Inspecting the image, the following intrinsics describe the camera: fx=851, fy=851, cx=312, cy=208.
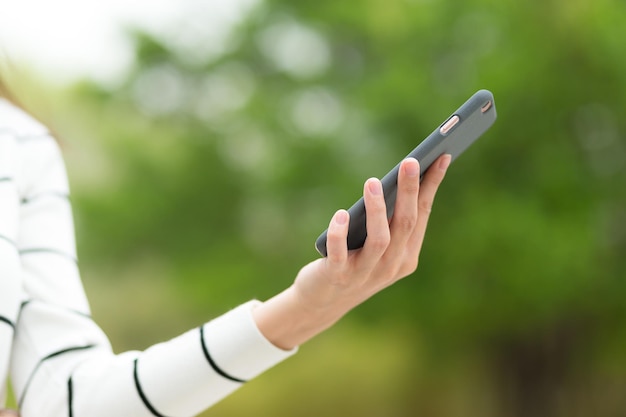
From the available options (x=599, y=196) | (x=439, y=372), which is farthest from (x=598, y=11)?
(x=439, y=372)

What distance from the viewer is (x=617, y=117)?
456cm

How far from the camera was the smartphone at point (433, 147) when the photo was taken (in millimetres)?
627

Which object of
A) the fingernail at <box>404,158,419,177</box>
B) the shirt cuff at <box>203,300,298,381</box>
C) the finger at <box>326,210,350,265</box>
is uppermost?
the fingernail at <box>404,158,419,177</box>

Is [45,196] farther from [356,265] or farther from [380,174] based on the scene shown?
[380,174]

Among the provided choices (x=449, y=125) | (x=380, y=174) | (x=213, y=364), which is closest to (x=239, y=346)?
(x=213, y=364)

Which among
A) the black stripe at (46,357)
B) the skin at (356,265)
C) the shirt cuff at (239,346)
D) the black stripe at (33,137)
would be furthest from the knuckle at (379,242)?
the black stripe at (33,137)

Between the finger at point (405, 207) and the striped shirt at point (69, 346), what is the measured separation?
0.43 ft

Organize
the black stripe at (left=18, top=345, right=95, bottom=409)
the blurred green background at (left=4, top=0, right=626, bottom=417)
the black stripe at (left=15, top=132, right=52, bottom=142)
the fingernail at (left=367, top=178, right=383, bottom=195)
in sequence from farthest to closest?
the blurred green background at (left=4, top=0, right=626, bottom=417)
the black stripe at (left=15, top=132, right=52, bottom=142)
the black stripe at (left=18, top=345, right=95, bottom=409)
the fingernail at (left=367, top=178, right=383, bottom=195)

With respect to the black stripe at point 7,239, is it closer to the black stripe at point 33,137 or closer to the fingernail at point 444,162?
the black stripe at point 33,137

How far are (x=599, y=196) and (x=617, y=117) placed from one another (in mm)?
437

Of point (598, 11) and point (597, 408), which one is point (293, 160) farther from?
point (597, 408)

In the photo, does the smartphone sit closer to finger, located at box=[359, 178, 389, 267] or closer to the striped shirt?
finger, located at box=[359, 178, 389, 267]

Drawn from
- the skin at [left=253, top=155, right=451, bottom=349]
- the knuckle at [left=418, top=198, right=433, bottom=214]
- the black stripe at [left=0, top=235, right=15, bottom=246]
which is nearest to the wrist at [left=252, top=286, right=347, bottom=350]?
the skin at [left=253, top=155, right=451, bottom=349]

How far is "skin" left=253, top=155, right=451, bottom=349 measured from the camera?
2.03 feet
